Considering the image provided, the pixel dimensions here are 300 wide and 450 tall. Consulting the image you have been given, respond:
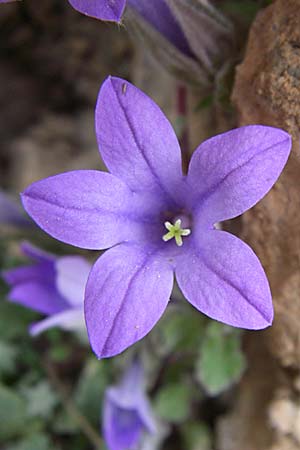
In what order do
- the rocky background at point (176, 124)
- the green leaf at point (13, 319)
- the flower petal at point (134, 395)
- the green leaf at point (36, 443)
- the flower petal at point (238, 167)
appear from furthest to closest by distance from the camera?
the green leaf at point (13, 319), the green leaf at point (36, 443), the flower petal at point (134, 395), the rocky background at point (176, 124), the flower petal at point (238, 167)

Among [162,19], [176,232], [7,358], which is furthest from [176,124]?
[7,358]

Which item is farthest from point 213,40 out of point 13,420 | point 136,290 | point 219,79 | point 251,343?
point 13,420

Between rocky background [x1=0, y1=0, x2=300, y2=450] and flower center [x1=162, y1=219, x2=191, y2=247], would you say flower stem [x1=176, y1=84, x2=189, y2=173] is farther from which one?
flower center [x1=162, y1=219, x2=191, y2=247]

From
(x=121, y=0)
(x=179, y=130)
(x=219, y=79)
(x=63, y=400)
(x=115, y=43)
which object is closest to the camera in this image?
(x=121, y=0)

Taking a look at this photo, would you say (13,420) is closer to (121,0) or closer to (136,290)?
(136,290)

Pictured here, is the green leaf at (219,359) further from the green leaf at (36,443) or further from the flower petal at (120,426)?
the green leaf at (36,443)

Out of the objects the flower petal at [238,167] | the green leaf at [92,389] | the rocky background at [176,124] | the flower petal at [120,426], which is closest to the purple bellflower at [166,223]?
the flower petal at [238,167]

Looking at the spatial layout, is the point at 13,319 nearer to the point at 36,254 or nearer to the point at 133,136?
the point at 36,254
